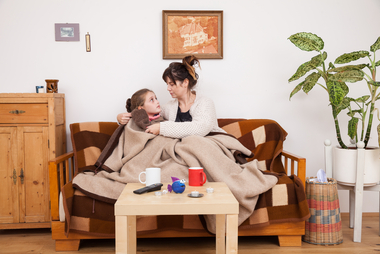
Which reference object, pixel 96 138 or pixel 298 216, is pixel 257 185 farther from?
pixel 96 138

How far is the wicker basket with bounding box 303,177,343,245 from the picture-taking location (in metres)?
2.02

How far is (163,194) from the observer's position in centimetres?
135

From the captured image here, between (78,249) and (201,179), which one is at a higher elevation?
(201,179)

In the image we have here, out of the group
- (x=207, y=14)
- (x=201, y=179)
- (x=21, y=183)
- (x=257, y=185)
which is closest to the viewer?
(x=201, y=179)

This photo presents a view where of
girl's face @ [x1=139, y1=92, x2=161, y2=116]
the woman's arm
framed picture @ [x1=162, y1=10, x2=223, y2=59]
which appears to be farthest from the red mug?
framed picture @ [x1=162, y1=10, x2=223, y2=59]

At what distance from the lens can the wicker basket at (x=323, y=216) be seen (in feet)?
6.61

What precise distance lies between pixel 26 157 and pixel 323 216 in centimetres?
206

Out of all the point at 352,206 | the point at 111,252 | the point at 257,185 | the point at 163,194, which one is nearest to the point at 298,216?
the point at 257,185

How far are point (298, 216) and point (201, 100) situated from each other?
1028 mm

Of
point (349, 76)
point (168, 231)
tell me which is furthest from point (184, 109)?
point (349, 76)

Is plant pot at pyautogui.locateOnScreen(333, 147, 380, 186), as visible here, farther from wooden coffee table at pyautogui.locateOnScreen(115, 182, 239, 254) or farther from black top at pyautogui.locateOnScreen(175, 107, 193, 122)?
wooden coffee table at pyautogui.locateOnScreen(115, 182, 239, 254)

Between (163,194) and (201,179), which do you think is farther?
(201,179)

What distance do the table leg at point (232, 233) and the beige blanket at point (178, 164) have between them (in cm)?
52

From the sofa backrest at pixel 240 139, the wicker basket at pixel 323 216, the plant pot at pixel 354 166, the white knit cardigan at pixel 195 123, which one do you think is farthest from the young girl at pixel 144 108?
→ the plant pot at pixel 354 166
